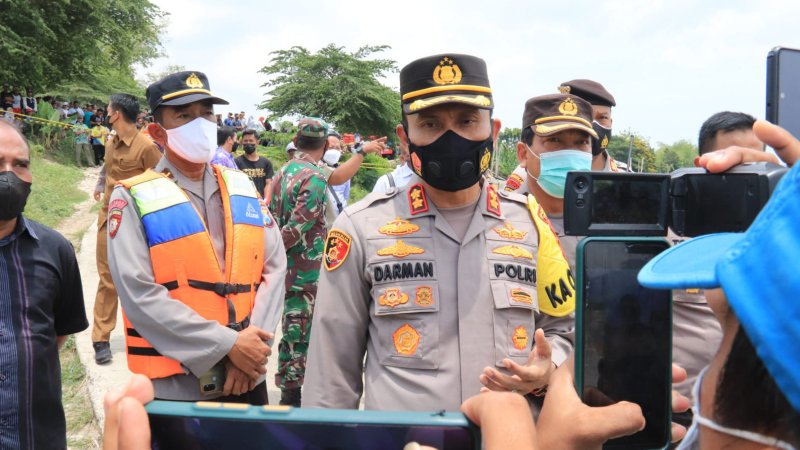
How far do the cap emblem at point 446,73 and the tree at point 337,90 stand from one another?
19.4 m

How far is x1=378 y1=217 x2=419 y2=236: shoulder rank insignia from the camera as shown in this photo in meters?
1.93

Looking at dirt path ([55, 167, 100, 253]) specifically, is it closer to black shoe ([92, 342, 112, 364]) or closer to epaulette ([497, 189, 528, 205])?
black shoe ([92, 342, 112, 364])

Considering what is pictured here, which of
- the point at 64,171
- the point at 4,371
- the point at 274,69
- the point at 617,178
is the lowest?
the point at 4,371

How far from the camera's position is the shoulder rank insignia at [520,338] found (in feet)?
6.15

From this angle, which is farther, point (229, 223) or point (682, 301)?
point (229, 223)

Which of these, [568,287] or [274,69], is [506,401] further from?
[274,69]

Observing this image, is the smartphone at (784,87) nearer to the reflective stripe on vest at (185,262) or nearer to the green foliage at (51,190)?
the reflective stripe on vest at (185,262)

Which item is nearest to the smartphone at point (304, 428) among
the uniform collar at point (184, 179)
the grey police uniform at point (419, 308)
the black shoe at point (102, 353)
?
the grey police uniform at point (419, 308)

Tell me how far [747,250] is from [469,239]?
4.12ft

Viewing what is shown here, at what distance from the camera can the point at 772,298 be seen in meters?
0.64

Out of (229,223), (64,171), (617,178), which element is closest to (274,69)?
(64,171)

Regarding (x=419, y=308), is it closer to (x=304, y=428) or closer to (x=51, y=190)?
(x=304, y=428)

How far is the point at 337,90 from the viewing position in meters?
22.1

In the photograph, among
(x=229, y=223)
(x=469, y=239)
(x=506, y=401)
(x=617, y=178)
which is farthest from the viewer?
(x=229, y=223)
